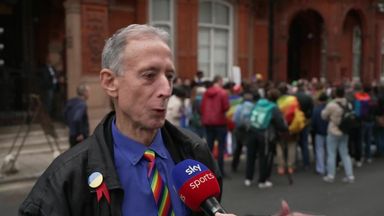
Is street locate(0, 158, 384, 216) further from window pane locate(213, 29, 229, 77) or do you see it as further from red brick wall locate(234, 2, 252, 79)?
red brick wall locate(234, 2, 252, 79)

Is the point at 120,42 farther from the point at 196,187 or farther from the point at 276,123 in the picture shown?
the point at 276,123

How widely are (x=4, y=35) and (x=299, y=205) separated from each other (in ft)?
33.0

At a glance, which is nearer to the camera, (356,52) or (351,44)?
(351,44)

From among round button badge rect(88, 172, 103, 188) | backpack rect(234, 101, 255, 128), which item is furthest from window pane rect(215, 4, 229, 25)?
round button badge rect(88, 172, 103, 188)

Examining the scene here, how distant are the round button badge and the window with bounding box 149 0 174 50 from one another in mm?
13048

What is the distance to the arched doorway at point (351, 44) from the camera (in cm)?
2139

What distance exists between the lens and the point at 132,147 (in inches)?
73.4

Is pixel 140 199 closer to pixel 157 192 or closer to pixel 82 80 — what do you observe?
pixel 157 192

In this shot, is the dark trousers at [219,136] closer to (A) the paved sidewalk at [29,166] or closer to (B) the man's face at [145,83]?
(A) the paved sidewalk at [29,166]

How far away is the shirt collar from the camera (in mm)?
1850

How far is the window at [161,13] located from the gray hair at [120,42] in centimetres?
1284

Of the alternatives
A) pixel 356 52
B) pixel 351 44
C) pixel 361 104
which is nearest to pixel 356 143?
pixel 361 104

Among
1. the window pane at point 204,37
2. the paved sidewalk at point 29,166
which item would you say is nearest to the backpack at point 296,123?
the paved sidewalk at point 29,166

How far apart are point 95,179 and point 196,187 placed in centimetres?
35
